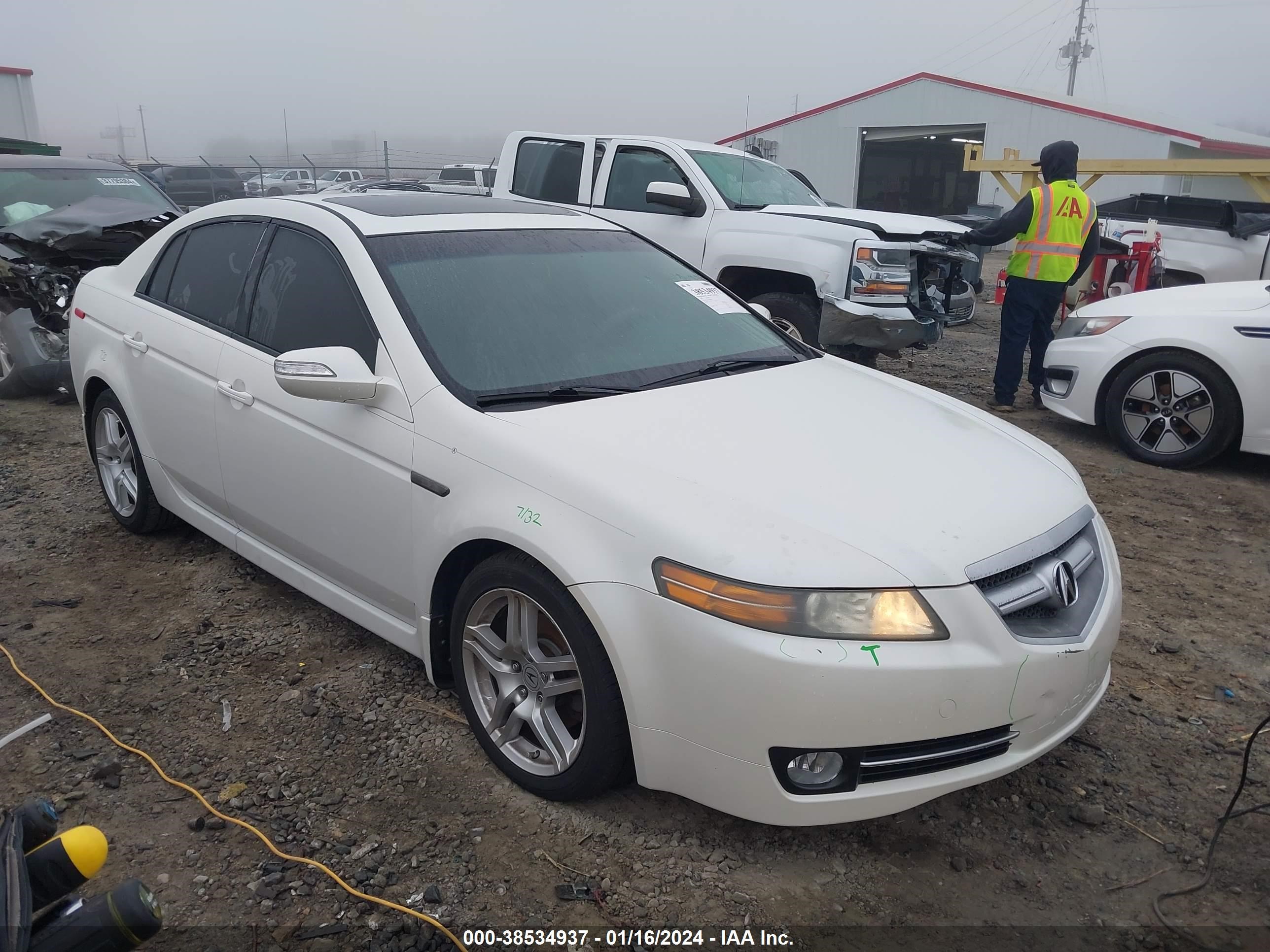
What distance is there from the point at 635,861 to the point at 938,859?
805mm

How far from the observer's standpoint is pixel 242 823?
2.64 m

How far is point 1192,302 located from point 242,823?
5996mm

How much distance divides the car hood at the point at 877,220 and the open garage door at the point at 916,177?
79.4 ft

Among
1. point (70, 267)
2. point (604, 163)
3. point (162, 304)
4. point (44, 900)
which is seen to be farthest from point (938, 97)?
point (44, 900)

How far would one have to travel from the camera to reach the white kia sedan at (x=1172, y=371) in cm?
557

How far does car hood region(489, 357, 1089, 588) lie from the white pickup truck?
10.6 ft

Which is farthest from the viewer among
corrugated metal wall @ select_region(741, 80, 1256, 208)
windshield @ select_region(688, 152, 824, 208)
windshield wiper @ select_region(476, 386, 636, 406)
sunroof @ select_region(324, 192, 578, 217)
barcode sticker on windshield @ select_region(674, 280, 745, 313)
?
corrugated metal wall @ select_region(741, 80, 1256, 208)

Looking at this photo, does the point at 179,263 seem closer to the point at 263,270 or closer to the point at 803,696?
the point at 263,270

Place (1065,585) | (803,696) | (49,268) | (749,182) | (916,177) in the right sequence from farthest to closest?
(916,177)
(749,182)
(49,268)
(1065,585)
(803,696)

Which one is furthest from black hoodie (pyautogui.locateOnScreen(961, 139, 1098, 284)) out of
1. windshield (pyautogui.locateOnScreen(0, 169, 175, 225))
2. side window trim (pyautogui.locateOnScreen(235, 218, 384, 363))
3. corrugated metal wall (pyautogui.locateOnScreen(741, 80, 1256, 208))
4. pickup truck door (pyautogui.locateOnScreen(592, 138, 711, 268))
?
corrugated metal wall (pyautogui.locateOnScreen(741, 80, 1256, 208))

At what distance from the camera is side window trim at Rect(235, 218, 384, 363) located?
10.3ft

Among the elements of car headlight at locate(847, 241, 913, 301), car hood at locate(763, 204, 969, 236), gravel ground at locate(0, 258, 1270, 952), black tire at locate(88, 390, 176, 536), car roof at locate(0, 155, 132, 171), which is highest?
car roof at locate(0, 155, 132, 171)

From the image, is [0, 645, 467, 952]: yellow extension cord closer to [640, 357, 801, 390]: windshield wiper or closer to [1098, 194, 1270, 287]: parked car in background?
[640, 357, 801, 390]: windshield wiper

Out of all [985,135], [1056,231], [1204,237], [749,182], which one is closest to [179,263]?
[749,182]
